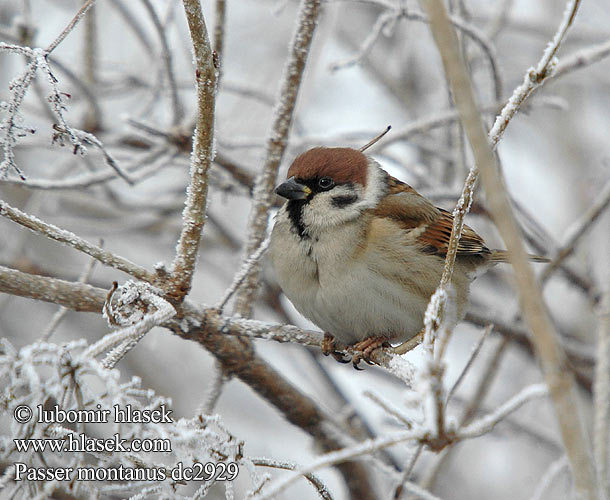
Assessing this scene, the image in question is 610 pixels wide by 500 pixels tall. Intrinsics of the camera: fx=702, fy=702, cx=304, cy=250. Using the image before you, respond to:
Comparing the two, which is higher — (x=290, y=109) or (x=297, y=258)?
(x=290, y=109)

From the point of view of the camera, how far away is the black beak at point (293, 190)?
10.4ft

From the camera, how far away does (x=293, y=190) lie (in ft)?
10.4

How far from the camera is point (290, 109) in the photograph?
2.90 metres

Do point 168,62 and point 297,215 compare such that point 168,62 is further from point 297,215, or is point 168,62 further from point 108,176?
point 297,215

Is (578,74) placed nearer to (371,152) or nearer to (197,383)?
(371,152)

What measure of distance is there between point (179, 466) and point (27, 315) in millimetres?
4776

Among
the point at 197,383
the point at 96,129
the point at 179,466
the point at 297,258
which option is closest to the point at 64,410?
the point at 179,466

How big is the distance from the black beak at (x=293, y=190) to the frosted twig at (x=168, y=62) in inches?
30.5

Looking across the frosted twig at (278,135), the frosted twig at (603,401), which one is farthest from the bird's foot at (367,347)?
the frosted twig at (603,401)

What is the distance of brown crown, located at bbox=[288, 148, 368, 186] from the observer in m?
3.22

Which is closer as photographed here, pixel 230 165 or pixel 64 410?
pixel 64 410

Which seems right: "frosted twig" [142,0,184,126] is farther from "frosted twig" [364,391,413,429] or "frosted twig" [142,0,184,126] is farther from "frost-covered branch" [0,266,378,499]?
"frosted twig" [364,391,413,429]

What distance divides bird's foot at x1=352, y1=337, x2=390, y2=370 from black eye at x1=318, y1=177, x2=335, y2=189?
2.41 feet

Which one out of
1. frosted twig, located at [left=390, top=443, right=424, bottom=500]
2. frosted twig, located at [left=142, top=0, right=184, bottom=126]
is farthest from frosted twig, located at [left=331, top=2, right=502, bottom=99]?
frosted twig, located at [left=390, top=443, right=424, bottom=500]
